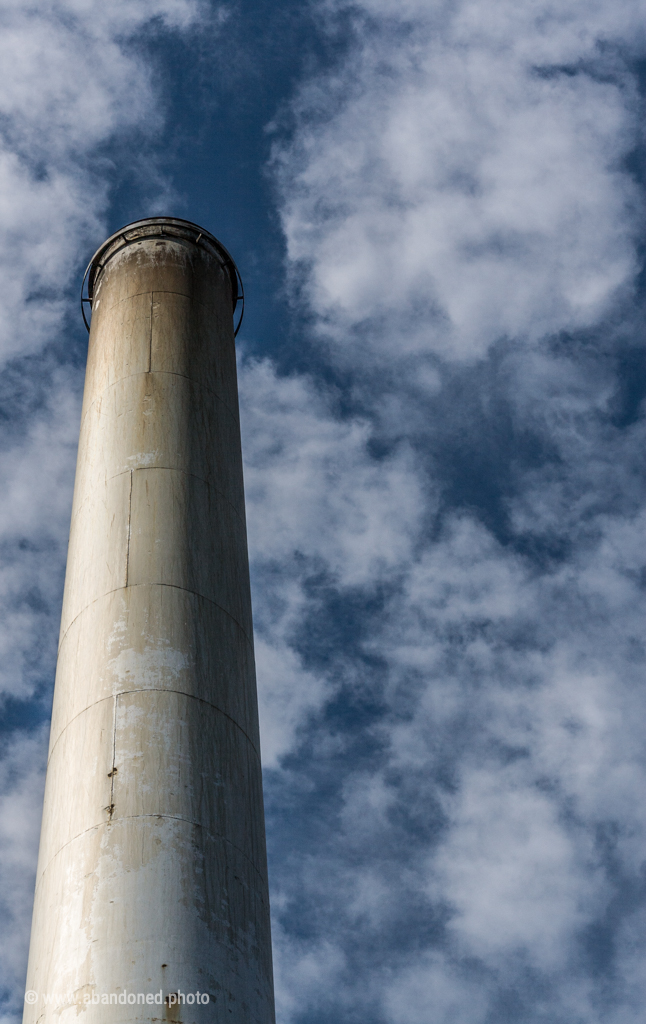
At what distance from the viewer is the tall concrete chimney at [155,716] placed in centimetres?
1287

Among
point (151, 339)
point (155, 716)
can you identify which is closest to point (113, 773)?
point (155, 716)

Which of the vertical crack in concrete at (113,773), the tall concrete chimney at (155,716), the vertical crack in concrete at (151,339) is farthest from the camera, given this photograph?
the vertical crack in concrete at (151,339)

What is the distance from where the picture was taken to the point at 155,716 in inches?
583

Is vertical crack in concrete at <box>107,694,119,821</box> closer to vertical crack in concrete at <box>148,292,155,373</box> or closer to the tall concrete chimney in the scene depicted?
the tall concrete chimney

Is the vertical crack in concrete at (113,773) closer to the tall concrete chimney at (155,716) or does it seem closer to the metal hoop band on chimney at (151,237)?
the tall concrete chimney at (155,716)

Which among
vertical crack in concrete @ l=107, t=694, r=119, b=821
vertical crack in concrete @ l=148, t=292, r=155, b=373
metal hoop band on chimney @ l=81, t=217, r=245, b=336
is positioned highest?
→ metal hoop band on chimney @ l=81, t=217, r=245, b=336

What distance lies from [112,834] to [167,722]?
65.6 inches

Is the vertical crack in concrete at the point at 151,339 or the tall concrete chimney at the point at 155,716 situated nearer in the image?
the tall concrete chimney at the point at 155,716

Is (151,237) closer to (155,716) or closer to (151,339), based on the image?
(151,339)

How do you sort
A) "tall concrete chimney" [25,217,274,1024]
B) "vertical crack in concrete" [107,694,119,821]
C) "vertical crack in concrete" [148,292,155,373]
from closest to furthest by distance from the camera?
1. "tall concrete chimney" [25,217,274,1024]
2. "vertical crack in concrete" [107,694,119,821]
3. "vertical crack in concrete" [148,292,155,373]

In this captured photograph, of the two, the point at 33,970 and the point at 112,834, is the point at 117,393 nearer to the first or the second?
the point at 112,834

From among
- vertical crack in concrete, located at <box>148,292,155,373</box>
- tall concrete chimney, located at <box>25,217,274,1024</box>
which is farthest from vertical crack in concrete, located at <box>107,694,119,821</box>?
vertical crack in concrete, located at <box>148,292,155,373</box>

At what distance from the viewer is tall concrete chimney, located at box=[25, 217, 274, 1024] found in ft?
42.2

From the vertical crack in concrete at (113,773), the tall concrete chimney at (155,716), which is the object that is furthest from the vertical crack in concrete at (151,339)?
the vertical crack in concrete at (113,773)
